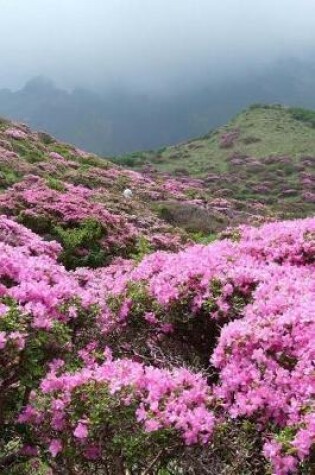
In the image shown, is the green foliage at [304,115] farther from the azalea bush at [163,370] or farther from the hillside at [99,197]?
the azalea bush at [163,370]

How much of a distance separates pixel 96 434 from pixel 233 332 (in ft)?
5.25

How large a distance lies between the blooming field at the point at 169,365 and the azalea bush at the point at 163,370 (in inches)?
0.5

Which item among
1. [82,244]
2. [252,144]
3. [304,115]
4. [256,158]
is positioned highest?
[82,244]

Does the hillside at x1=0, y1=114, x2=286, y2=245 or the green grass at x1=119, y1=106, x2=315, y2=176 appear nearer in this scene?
the hillside at x1=0, y1=114, x2=286, y2=245

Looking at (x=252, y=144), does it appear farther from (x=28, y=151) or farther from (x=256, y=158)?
(x=28, y=151)

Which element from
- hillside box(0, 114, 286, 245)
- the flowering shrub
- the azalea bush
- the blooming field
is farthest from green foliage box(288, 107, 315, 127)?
the azalea bush

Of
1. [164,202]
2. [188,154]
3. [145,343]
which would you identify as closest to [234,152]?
[188,154]

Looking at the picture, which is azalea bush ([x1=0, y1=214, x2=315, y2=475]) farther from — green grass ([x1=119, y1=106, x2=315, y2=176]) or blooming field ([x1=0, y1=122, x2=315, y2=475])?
green grass ([x1=119, y1=106, x2=315, y2=176])

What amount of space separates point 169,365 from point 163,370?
1.11m

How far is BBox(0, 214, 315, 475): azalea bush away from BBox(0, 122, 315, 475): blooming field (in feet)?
0.04

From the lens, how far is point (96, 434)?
195 inches

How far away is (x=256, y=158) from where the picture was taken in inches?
3465

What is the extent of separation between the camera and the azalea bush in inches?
194

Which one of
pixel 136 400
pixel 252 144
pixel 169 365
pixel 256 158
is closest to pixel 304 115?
pixel 252 144
